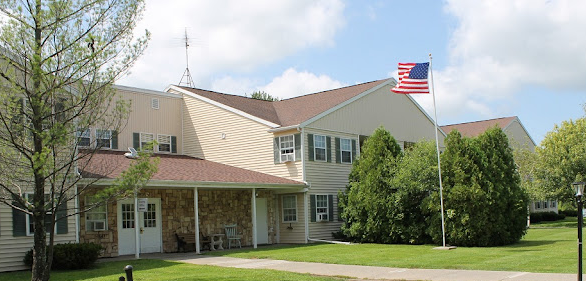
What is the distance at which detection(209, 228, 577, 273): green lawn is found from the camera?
1331 cm

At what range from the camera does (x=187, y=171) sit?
19984 millimetres

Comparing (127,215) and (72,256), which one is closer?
(72,256)

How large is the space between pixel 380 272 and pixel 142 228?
956 cm

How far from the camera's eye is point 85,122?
9203 millimetres

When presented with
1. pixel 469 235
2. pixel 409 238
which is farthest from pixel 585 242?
pixel 409 238

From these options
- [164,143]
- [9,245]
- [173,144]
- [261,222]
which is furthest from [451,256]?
[173,144]

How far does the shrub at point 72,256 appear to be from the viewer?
1423cm

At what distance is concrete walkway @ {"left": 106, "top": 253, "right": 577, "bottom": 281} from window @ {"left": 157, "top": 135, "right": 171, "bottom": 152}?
29.4 ft

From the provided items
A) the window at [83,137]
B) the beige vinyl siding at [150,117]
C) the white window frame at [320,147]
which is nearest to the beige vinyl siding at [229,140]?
the beige vinyl siding at [150,117]

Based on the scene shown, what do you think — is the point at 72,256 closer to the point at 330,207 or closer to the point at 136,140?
the point at 136,140

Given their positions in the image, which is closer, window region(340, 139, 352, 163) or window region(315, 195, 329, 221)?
window region(315, 195, 329, 221)

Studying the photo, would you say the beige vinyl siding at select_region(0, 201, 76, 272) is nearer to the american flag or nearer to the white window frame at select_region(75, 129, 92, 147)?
the white window frame at select_region(75, 129, 92, 147)

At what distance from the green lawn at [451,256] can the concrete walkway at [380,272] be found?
67 cm

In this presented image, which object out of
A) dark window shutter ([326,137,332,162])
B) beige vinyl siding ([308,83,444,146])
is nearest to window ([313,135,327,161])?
dark window shutter ([326,137,332,162])
